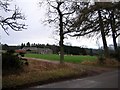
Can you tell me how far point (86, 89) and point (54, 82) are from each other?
2877 millimetres

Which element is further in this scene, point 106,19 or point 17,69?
point 106,19

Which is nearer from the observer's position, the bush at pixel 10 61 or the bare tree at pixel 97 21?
the bush at pixel 10 61

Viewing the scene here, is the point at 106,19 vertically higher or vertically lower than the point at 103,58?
higher

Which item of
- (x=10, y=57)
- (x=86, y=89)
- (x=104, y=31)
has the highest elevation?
(x=104, y=31)

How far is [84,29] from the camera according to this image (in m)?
30.1

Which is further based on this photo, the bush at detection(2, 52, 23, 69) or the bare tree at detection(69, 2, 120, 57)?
the bare tree at detection(69, 2, 120, 57)

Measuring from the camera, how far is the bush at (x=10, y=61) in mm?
17609

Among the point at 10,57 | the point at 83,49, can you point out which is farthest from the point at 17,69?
the point at 83,49

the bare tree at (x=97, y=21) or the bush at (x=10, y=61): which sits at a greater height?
the bare tree at (x=97, y=21)

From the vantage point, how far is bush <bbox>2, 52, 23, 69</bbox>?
17.6m

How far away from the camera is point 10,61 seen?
58.9 ft

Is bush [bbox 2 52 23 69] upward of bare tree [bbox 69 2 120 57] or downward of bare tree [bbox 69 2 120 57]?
downward

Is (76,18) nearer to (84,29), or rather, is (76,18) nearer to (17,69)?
(84,29)

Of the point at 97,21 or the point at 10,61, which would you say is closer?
the point at 10,61
